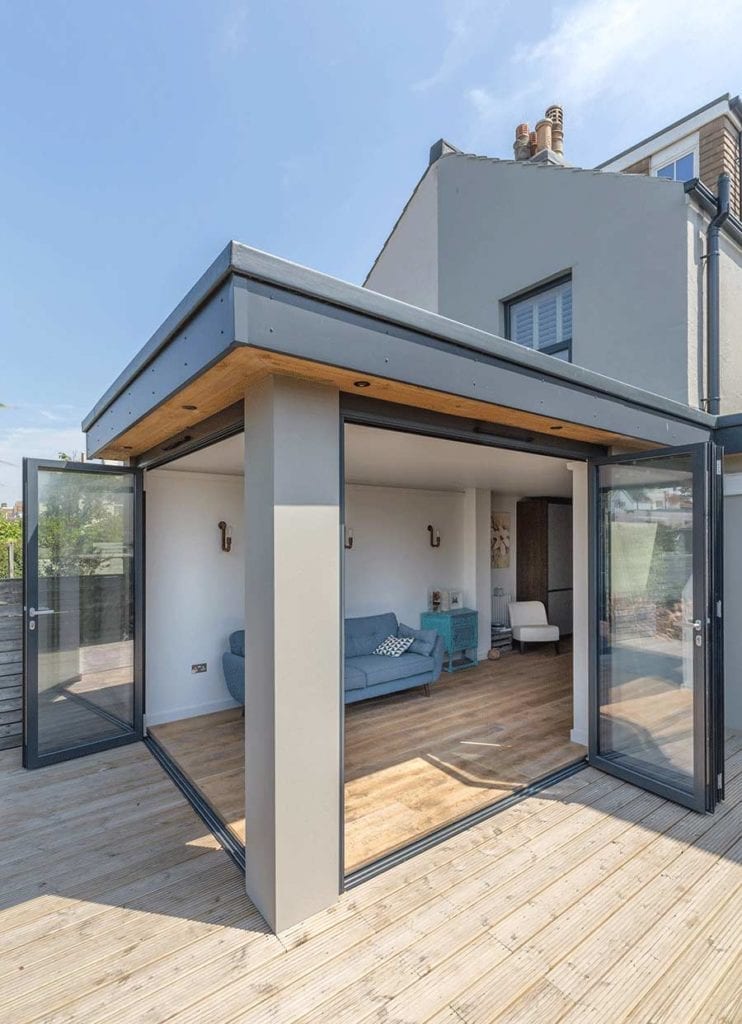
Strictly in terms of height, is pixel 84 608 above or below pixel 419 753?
above

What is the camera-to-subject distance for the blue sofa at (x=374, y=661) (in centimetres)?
473

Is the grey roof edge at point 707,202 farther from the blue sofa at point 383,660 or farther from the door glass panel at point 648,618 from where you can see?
the blue sofa at point 383,660

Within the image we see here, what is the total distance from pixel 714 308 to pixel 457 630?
445 centimetres


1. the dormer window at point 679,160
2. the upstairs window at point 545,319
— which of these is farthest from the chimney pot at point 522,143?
the upstairs window at point 545,319

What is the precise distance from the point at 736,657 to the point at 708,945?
3.00m

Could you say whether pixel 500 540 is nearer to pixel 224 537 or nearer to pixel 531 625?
pixel 531 625

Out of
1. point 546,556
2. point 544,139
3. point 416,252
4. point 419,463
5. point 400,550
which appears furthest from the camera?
point 546,556

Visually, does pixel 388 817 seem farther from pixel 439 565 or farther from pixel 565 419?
pixel 439 565

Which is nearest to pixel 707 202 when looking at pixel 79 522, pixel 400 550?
pixel 400 550

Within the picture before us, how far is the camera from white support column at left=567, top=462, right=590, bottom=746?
3932 millimetres

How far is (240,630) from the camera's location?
198 inches

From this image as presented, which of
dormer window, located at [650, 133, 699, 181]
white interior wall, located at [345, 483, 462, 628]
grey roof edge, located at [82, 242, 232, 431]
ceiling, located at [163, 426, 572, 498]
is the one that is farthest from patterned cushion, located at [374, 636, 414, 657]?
dormer window, located at [650, 133, 699, 181]

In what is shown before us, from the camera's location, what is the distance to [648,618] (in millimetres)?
3584

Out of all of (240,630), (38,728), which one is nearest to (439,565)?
(240,630)
